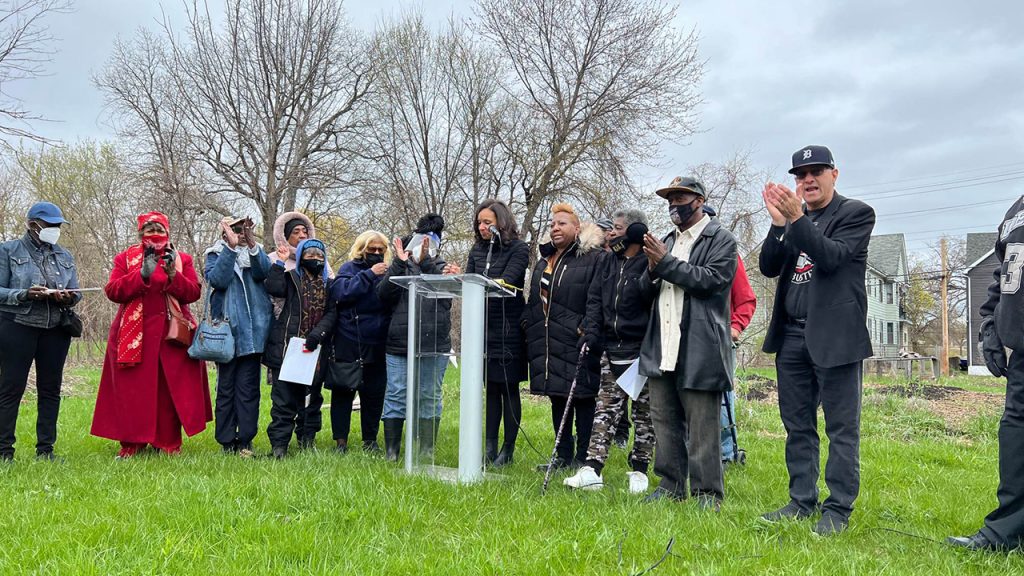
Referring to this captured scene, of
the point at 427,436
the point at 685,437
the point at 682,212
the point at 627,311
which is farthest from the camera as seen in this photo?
the point at 427,436

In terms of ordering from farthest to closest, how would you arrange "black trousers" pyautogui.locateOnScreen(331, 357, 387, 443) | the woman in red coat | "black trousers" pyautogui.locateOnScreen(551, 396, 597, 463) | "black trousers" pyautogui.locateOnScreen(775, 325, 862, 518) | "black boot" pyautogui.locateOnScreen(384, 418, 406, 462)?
"black trousers" pyautogui.locateOnScreen(331, 357, 387, 443) < the woman in red coat < "black boot" pyautogui.locateOnScreen(384, 418, 406, 462) < "black trousers" pyautogui.locateOnScreen(551, 396, 597, 463) < "black trousers" pyautogui.locateOnScreen(775, 325, 862, 518)

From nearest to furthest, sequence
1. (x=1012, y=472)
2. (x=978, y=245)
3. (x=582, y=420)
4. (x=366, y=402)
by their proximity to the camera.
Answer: (x=1012, y=472) < (x=582, y=420) < (x=366, y=402) < (x=978, y=245)

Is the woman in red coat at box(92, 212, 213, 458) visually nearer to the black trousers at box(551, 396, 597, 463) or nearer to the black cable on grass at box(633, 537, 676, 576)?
the black trousers at box(551, 396, 597, 463)

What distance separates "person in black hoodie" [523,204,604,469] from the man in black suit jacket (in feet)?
4.88

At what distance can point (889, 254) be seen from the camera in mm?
46594

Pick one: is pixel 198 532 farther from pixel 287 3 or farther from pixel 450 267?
pixel 287 3

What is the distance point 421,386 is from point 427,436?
15.0 inches

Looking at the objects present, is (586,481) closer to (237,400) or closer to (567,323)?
(567,323)

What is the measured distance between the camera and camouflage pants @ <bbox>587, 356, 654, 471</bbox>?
202 inches

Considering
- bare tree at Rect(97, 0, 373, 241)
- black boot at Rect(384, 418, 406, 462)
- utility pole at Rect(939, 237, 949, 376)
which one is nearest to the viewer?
black boot at Rect(384, 418, 406, 462)

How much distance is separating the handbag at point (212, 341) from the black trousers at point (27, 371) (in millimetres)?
1116

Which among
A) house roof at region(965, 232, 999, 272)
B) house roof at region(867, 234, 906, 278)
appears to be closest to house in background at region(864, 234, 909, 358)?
house roof at region(867, 234, 906, 278)

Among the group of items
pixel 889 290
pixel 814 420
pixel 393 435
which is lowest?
pixel 393 435

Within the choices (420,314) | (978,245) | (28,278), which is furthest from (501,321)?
(978,245)
